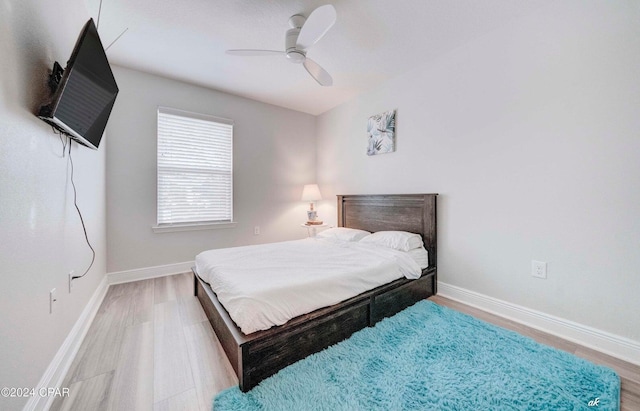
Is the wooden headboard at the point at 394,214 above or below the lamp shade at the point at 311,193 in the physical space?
below

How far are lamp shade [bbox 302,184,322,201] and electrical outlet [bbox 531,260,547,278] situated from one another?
9.48 feet

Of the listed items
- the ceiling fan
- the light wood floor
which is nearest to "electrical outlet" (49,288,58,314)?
the light wood floor

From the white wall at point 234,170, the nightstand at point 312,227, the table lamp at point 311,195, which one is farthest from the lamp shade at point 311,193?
the nightstand at point 312,227

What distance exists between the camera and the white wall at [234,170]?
287cm

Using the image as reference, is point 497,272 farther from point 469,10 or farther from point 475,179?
point 469,10

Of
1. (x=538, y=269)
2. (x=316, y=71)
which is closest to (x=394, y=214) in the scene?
(x=538, y=269)

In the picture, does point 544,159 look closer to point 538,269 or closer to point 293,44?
point 538,269

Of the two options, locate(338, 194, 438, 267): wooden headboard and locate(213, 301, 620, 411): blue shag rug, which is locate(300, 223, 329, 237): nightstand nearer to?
locate(338, 194, 438, 267): wooden headboard

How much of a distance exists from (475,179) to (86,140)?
3.13m

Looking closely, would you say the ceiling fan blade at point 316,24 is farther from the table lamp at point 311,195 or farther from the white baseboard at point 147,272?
the white baseboard at point 147,272

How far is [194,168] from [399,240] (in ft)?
9.39

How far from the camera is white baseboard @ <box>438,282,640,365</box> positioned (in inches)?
61.9

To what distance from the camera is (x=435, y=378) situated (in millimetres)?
1376

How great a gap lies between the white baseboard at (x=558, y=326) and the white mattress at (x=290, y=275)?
67 centimetres
